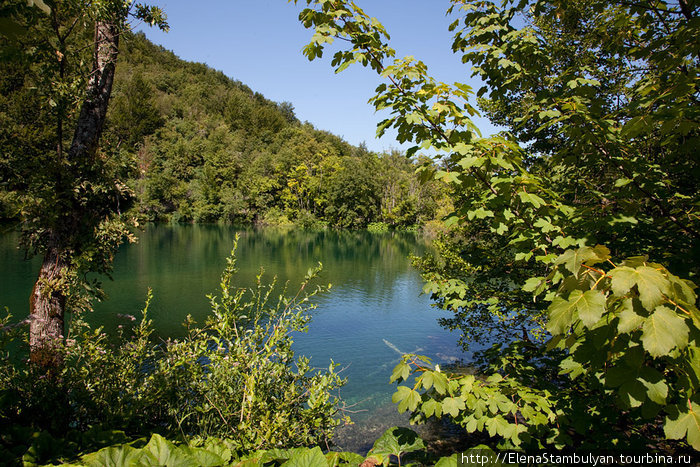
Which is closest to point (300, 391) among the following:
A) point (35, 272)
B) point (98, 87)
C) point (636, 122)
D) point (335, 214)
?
point (636, 122)

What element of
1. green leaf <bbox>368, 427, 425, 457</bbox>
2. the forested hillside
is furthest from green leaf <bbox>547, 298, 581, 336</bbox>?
the forested hillside

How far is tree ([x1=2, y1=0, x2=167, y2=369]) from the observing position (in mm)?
4715

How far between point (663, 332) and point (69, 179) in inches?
247

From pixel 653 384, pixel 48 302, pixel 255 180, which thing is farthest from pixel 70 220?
pixel 255 180

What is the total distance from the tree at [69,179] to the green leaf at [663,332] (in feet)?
19.1

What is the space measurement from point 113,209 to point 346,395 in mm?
6720

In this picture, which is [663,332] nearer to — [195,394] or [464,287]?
[464,287]

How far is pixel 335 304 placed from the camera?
16641 mm

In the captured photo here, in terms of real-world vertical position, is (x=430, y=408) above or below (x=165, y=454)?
above

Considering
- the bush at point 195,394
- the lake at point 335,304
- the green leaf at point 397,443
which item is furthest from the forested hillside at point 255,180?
the green leaf at point 397,443

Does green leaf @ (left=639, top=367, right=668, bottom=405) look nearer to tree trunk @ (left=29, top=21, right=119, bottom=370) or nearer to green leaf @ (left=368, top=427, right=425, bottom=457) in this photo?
green leaf @ (left=368, top=427, right=425, bottom=457)

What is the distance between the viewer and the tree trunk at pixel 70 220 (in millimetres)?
4734

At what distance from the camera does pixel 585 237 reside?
2.47m

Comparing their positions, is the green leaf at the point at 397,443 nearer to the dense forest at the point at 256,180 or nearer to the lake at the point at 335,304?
the lake at the point at 335,304
